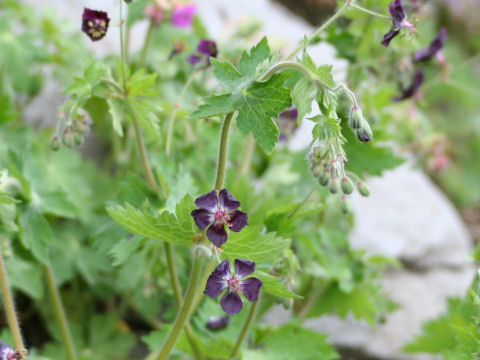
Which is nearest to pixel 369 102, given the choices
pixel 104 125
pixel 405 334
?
pixel 405 334

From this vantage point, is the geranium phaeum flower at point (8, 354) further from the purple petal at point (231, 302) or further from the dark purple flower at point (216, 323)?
the dark purple flower at point (216, 323)

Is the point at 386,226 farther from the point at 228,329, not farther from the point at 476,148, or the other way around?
the point at 476,148

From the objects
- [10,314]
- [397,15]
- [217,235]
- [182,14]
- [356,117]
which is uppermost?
[182,14]

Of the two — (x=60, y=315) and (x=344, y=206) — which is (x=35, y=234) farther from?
(x=344, y=206)

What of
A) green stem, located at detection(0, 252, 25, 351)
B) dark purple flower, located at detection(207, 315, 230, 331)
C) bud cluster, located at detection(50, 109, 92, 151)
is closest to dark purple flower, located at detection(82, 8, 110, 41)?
bud cluster, located at detection(50, 109, 92, 151)

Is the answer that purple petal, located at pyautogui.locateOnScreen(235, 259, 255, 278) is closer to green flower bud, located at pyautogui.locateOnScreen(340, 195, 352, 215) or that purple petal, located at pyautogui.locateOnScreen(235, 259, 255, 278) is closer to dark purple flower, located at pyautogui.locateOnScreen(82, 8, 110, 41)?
green flower bud, located at pyautogui.locateOnScreen(340, 195, 352, 215)

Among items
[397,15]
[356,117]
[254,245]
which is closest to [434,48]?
[397,15]

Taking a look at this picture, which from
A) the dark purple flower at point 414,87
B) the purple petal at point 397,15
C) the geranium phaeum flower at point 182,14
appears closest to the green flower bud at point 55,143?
the purple petal at point 397,15
